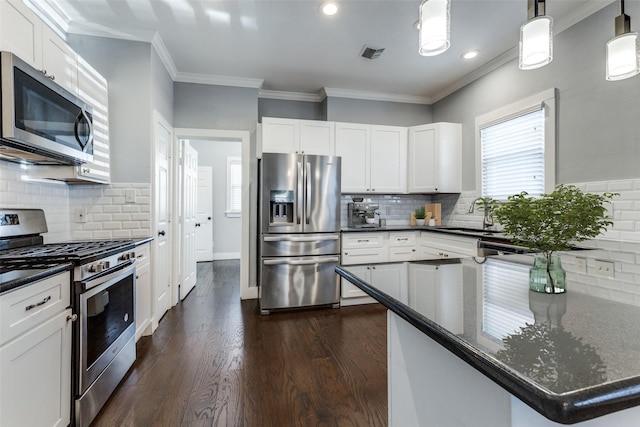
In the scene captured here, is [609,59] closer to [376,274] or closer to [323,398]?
[376,274]

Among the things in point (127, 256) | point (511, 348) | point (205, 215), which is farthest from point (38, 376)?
point (205, 215)

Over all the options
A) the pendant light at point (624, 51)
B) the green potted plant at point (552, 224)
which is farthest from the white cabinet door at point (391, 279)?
the pendant light at point (624, 51)

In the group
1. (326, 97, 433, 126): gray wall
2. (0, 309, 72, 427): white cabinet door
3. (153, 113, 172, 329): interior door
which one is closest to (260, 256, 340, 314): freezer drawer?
(153, 113, 172, 329): interior door

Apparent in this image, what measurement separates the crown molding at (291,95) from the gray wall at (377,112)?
0.87ft

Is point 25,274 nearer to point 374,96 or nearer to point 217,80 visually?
point 217,80

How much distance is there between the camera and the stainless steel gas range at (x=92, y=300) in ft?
5.08

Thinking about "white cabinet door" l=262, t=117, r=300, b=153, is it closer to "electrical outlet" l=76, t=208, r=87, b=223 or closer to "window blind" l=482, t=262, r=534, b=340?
"electrical outlet" l=76, t=208, r=87, b=223

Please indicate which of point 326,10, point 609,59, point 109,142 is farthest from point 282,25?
point 609,59

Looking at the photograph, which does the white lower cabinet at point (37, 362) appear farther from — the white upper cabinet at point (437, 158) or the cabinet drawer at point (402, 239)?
the white upper cabinet at point (437, 158)

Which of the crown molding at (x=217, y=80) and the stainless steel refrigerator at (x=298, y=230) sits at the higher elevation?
the crown molding at (x=217, y=80)

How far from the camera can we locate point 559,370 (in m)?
0.46

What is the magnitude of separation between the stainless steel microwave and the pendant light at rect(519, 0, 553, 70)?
2.31 meters

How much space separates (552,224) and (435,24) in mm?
836

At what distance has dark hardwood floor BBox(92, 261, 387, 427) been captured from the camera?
1.71 m
